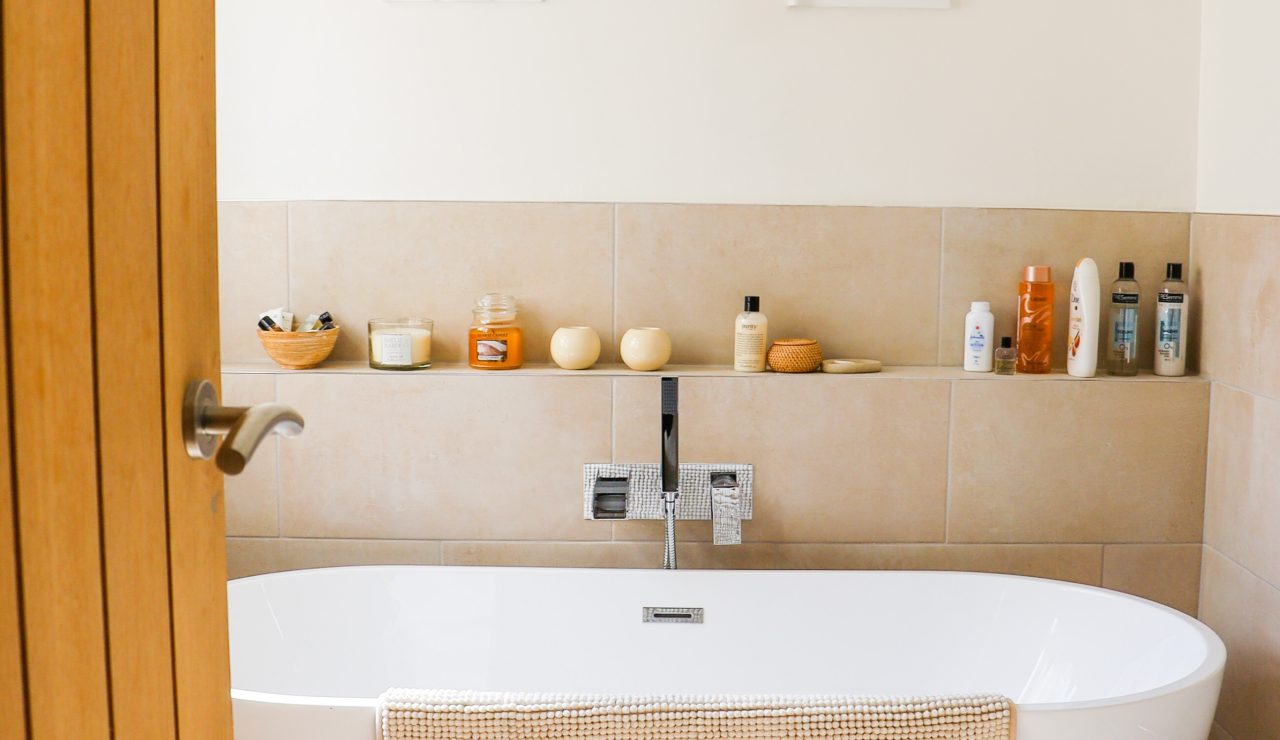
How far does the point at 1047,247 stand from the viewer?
94.4 inches

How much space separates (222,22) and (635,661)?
1620 millimetres

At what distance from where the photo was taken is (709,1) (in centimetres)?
235

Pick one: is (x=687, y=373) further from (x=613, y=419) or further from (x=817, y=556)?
(x=817, y=556)

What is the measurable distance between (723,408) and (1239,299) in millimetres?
1040

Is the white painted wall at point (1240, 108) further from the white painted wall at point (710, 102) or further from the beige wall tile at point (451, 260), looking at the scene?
the beige wall tile at point (451, 260)

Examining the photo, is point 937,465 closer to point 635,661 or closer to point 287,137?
point 635,661

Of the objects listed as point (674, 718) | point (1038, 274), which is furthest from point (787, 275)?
point (674, 718)

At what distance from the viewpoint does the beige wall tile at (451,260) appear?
2387 millimetres

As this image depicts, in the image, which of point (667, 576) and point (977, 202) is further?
point (977, 202)

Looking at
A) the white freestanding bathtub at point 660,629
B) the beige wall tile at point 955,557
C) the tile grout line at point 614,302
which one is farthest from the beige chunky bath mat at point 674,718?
the tile grout line at point 614,302

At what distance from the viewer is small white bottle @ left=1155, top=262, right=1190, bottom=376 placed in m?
2.30

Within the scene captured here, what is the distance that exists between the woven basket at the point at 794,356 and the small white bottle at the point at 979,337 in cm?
33

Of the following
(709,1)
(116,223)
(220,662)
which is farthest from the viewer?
(709,1)

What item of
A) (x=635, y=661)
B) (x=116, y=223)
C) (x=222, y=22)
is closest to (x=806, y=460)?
(x=635, y=661)
